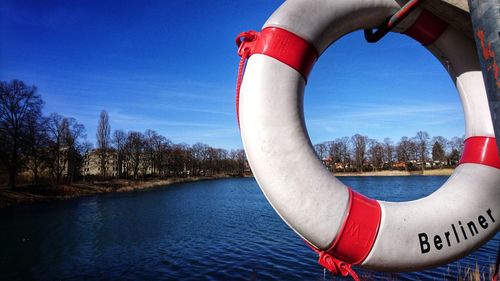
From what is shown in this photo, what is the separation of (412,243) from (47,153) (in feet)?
104

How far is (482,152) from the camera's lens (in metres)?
1.92

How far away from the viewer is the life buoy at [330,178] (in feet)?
5.44

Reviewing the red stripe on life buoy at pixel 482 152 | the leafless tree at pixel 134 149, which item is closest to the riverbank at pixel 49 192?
the leafless tree at pixel 134 149

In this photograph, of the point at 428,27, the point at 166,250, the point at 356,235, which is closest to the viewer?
the point at 356,235

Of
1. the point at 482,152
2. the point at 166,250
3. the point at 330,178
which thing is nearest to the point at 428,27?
the point at 482,152

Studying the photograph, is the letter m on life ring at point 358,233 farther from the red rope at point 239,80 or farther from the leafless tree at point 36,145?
the leafless tree at point 36,145

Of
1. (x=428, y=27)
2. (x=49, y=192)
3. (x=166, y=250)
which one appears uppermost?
(x=428, y=27)

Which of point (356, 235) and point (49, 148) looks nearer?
point (356, 235)

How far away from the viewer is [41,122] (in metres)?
24.8

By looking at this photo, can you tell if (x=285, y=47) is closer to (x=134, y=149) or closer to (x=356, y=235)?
(x=356, y=235)

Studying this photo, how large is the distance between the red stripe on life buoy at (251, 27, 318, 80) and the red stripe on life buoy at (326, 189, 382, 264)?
87 centimetres

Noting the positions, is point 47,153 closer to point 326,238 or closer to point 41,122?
point 41,122

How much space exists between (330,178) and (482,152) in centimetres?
101

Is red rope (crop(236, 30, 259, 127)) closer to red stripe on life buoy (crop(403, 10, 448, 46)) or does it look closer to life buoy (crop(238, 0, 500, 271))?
life buoy (crop(238, 0, 500, 271))
